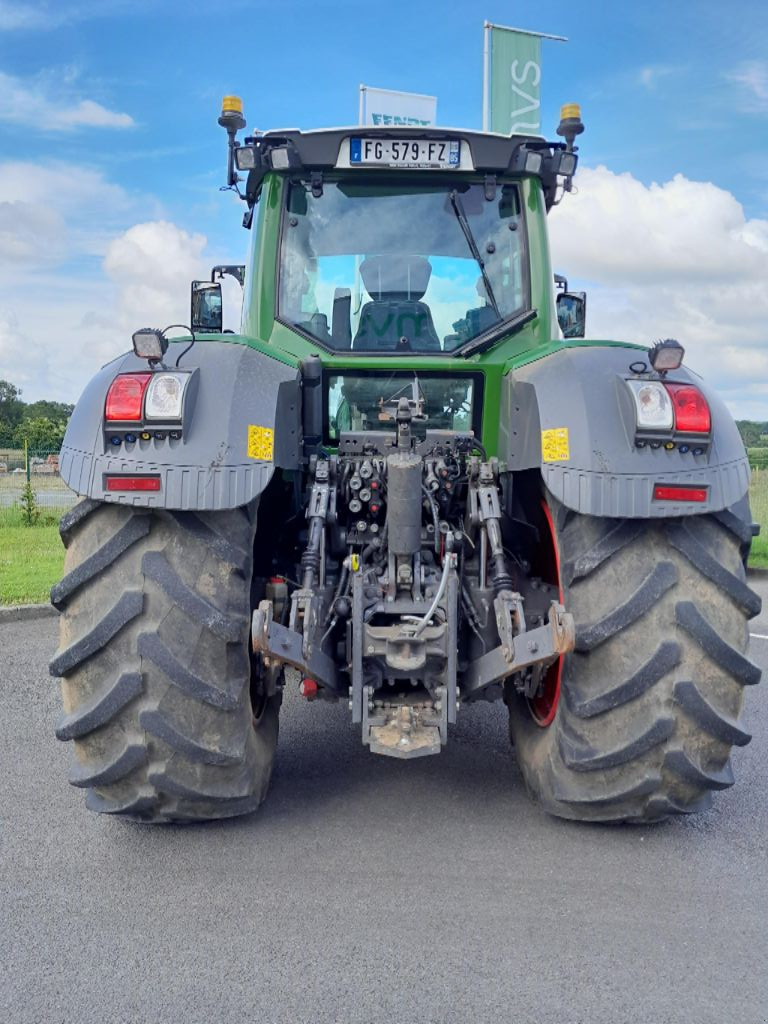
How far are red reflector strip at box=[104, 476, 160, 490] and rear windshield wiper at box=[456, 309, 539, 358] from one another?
68.3 inches

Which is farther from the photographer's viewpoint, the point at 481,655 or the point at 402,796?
the point at 402,796

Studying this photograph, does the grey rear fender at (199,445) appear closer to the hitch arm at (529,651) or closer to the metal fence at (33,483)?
the hitch arm at (529,651)

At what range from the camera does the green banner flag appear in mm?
14945

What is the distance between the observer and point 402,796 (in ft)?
12.3

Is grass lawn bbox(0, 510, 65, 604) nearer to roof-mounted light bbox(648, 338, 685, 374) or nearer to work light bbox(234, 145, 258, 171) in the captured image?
work light bbox(234, 145, 258, 171)

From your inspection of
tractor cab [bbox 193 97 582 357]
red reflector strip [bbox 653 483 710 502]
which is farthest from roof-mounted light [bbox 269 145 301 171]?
red reflector strip [bbox 653 483 710 502]

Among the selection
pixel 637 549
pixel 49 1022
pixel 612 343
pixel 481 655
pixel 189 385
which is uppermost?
pixel 612 343

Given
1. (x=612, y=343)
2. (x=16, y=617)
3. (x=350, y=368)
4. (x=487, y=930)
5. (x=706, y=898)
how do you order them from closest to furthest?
(x=487, y=930) < (x=706, y=898) < (x=612, y=343) < (x=350, y=368) < (x=16, y=617)

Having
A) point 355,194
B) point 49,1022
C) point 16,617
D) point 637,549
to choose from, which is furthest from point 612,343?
point 16,617

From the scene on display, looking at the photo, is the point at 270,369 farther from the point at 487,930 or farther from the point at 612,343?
the point at 487,930

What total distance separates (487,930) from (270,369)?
2061 millimetres

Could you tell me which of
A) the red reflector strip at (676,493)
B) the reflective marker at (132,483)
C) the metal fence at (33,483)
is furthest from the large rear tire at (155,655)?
the metal fence at (33,483)

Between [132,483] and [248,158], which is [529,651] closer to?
[132,483]

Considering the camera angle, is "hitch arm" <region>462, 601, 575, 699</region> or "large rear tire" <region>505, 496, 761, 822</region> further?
"large rear tire" <region>505, 496, 761, 822</region>
